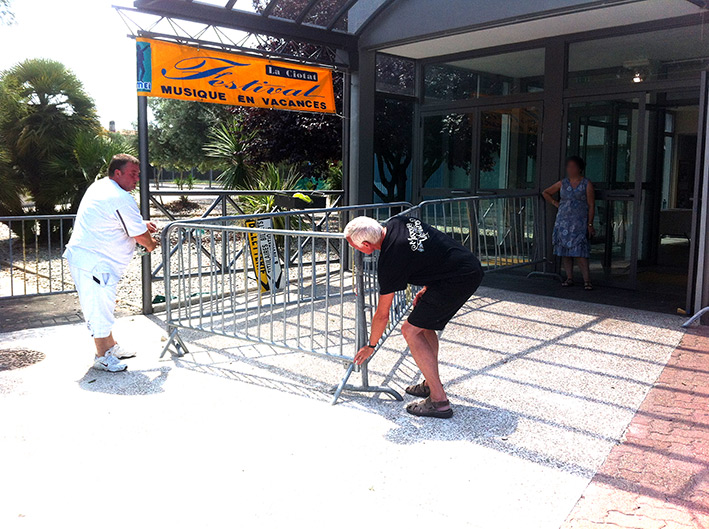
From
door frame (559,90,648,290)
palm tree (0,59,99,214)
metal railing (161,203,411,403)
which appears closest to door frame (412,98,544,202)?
door frame (559,90,648,290)

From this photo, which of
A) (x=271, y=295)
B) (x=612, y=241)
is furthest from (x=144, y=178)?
(x=612, y=241)

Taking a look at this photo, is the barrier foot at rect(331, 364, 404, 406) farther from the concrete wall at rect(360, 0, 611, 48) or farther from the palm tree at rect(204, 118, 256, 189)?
the palm tree at rect(204, 118, 256, 189)

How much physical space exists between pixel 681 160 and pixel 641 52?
243 cm

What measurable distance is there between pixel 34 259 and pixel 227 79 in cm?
711

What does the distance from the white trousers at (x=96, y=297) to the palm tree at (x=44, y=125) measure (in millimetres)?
9901

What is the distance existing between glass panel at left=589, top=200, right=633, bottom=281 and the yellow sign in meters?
4.06

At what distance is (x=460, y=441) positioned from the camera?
3912 mm

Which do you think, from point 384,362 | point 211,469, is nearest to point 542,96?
point 384,362

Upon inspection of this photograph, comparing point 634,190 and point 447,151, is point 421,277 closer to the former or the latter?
point 634,190

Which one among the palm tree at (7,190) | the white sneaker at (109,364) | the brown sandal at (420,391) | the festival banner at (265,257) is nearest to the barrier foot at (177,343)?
the white sneaker at (109,364)

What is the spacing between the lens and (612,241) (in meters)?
8.79

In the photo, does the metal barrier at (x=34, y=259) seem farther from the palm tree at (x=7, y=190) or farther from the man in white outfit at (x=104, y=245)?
the man in white outfit at (x=104, y=245)

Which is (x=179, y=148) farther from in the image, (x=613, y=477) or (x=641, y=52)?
(x=613, y=477)

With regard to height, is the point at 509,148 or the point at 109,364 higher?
the point at 509,148
